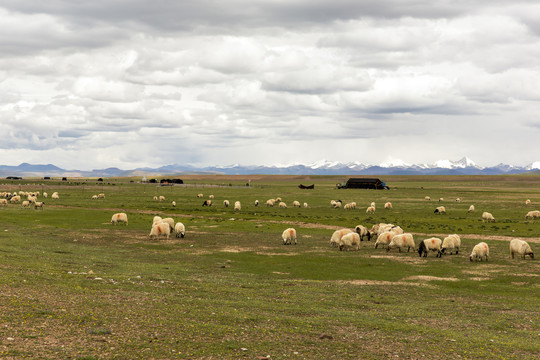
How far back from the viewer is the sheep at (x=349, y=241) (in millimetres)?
32750

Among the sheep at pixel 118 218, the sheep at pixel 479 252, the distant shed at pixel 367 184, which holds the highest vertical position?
the distant shed at pixel 367 184

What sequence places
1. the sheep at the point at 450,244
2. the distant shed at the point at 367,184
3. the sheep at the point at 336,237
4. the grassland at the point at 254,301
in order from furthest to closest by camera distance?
the distant shed at the point at 367,184
the sheep at the point at 336,237
the sheep at the point at 450,244
the grassland at the point at 254,301

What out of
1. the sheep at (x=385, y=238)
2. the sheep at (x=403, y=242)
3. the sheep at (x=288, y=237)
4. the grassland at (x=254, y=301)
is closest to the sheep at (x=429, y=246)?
the grassland at (x=254, y=301)

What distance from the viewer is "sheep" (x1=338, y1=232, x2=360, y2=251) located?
32750mm

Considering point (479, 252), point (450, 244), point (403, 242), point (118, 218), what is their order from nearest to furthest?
1. point (479, 252)
2. point (450, 244)
3. point (403, 242)
4. point (118, 218)

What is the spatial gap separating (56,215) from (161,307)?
44.5m

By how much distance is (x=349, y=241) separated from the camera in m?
32.9

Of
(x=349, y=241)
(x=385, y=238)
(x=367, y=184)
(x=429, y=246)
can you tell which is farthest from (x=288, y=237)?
(x=367, y=184)

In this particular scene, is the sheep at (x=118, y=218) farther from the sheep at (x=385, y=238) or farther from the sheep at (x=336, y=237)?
the sheep at (x=385, y=238)

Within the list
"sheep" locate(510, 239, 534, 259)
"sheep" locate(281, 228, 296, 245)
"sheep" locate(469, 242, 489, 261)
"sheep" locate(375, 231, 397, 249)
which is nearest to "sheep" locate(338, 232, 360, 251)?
"sheep" locate(375, 231, 397, 249)

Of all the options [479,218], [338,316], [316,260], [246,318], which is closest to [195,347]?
[246,318]

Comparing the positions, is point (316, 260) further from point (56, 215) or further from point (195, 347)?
point (56, 215)

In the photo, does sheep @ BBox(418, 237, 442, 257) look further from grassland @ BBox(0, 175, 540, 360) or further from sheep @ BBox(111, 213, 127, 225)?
sheep @ BBox(111, 213, 127, 225)

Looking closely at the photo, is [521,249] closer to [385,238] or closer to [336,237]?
[385,238]
